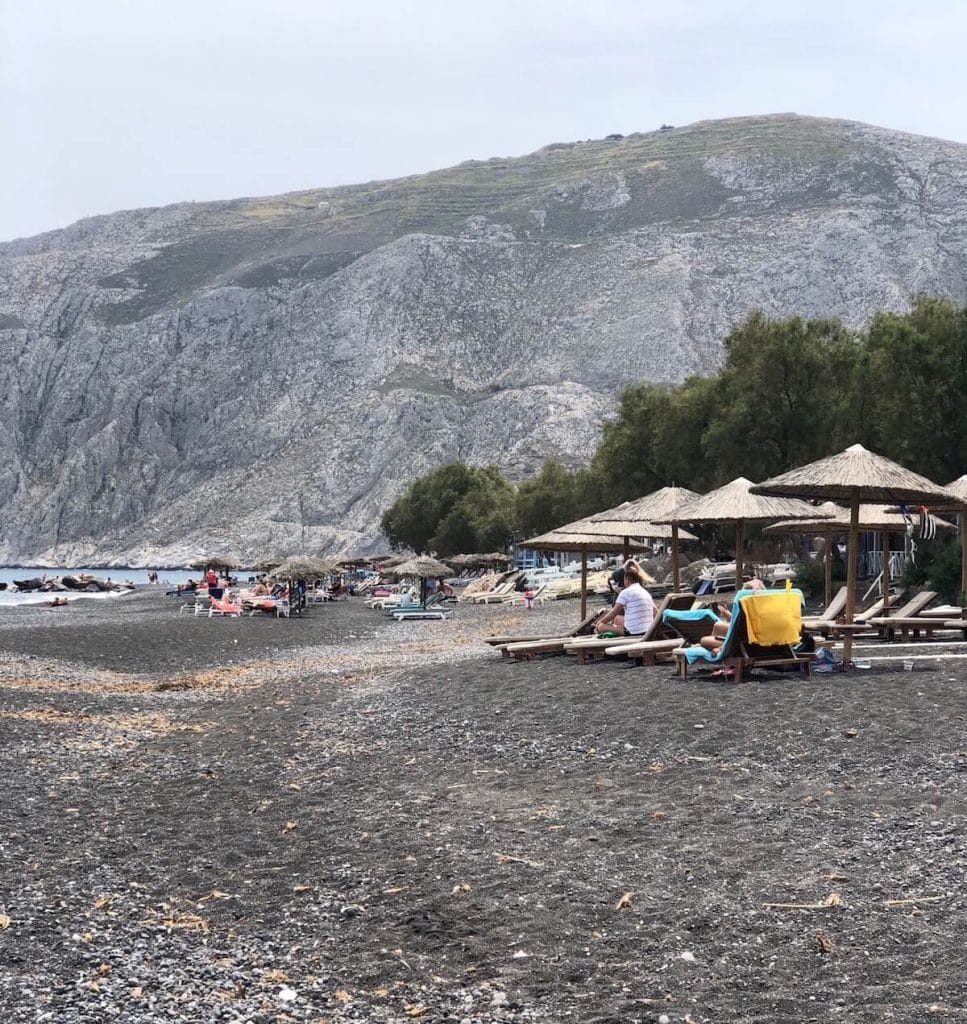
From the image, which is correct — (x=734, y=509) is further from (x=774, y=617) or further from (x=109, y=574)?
(x=109, y=574)

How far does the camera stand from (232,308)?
15575 centimetres

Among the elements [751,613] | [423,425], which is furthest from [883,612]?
[423,425]

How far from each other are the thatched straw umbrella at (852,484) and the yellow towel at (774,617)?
123 centimetres

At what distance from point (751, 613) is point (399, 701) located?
4340 mm

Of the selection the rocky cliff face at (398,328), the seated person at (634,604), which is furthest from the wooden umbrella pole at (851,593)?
the rocky cliff face at (398,328)

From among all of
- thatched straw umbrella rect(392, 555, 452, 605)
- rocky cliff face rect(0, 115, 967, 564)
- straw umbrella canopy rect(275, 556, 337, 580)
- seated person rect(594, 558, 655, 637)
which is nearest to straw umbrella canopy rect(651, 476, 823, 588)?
seated person rect(594, 558, 655, 637)

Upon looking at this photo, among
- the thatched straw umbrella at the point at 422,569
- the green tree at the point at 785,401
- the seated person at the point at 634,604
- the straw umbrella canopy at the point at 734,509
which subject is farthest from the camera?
the thatched straw umbrella at the point at 422,569

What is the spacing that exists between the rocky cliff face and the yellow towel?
105m

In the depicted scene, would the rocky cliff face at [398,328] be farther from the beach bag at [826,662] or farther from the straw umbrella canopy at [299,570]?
the beach bag at [826,662]

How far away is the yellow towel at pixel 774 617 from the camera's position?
14586mm

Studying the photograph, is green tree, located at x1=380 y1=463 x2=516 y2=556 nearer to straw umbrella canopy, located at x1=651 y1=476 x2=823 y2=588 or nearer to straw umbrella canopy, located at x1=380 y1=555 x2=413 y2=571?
straw umbrella canopy, located at x1=380 y1=555 x2=413 y2=571

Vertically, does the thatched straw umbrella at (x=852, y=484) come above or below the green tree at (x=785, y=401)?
below

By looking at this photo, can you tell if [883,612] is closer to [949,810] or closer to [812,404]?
[949,810]

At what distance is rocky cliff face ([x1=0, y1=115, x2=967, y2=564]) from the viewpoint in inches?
5094
